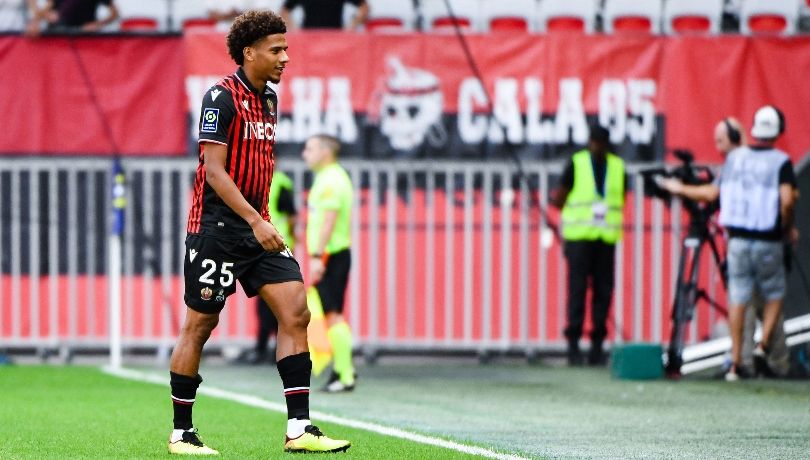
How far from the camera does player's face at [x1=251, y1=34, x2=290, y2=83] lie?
760 cm

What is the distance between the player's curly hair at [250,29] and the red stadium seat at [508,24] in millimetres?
9295

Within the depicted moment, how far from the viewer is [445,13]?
17.1m

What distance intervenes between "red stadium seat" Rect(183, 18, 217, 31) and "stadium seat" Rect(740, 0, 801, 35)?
492cm

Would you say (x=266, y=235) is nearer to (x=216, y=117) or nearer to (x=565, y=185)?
(x=216, y=117)

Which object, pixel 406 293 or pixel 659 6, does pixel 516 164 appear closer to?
pixel 406 293

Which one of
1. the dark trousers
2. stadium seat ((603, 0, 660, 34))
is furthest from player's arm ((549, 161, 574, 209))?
stadium seat ((603, 0, 660, 34))

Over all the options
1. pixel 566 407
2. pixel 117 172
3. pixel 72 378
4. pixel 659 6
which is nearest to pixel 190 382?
pixel 566 407

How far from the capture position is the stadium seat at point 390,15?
1717 centimetres

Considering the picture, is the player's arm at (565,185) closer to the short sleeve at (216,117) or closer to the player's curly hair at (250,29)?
the player's curly hair at (250,29)

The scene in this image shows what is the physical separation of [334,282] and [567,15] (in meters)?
5.65

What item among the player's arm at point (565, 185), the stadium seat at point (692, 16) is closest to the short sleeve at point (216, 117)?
the player's arm at point (565, 185)

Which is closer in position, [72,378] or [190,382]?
[190,382]

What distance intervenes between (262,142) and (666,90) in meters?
8.56

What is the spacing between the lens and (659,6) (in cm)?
1706
